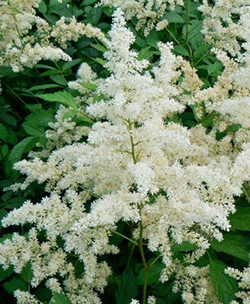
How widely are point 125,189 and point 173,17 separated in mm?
2630

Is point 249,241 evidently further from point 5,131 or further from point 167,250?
point 5,131

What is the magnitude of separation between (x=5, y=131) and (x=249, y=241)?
212 centimetres

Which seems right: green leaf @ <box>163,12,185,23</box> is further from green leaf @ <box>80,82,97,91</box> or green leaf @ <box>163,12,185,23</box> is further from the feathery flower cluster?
green leaf @ <box>80,82,97,91</box>

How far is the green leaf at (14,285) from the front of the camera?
3.14 metres

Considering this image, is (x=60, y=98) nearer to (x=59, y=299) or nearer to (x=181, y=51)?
(x=59, y=299)

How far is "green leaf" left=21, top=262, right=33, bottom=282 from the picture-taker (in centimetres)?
311

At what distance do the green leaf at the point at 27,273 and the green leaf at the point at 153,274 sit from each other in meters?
0.69

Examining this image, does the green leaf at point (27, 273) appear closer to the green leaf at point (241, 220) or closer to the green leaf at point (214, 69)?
the green leaf at point (241, 220)

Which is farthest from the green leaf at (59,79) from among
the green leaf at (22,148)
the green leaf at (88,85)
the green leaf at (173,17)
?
the green leaf at (173,17)

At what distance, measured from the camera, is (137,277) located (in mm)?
3035

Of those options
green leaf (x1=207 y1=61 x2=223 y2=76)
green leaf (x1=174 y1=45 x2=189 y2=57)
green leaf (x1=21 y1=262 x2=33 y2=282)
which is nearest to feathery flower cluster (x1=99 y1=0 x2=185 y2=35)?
green leaf (x1=174 y1=45 x2=189 y2=57)

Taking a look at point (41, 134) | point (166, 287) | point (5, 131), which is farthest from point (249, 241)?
point (5, 131)

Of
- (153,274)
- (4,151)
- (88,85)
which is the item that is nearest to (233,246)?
(153,274)

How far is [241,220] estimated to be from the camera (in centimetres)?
300
